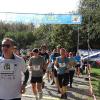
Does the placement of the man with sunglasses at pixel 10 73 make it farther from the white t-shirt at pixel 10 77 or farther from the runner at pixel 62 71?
the runner at pixel 62 71

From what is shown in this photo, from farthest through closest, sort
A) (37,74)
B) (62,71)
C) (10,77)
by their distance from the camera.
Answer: (62,71) → (37,74) → (10,77)

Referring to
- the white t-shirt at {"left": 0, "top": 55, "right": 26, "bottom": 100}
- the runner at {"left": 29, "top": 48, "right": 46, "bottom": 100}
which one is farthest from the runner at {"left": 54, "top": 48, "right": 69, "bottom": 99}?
the white t-shirt at {"left": 0, "top": 55, "right": 26, "bottom": 100}

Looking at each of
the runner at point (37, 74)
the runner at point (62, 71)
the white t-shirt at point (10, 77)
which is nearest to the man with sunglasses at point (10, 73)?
the white t-shirt at point (10, 77)

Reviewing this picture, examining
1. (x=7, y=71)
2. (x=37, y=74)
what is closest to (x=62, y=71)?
(x=37, y=74)

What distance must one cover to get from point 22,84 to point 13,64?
15.0 inches

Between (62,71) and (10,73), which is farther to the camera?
(62,71)

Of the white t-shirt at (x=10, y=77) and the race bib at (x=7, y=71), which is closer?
the white t-shirt at (x=10, y=77)

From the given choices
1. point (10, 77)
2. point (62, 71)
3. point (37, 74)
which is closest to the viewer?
point (10, 77)

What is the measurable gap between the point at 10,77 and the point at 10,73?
0.07 meters

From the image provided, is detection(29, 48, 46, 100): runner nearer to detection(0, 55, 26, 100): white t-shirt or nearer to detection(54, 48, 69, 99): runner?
detection(54, 48, 69, 99): runner

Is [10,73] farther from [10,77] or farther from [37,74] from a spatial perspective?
[37,74]

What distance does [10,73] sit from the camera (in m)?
6.71

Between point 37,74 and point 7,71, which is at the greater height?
point 7,71

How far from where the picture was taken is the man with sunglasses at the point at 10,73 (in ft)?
21.6
